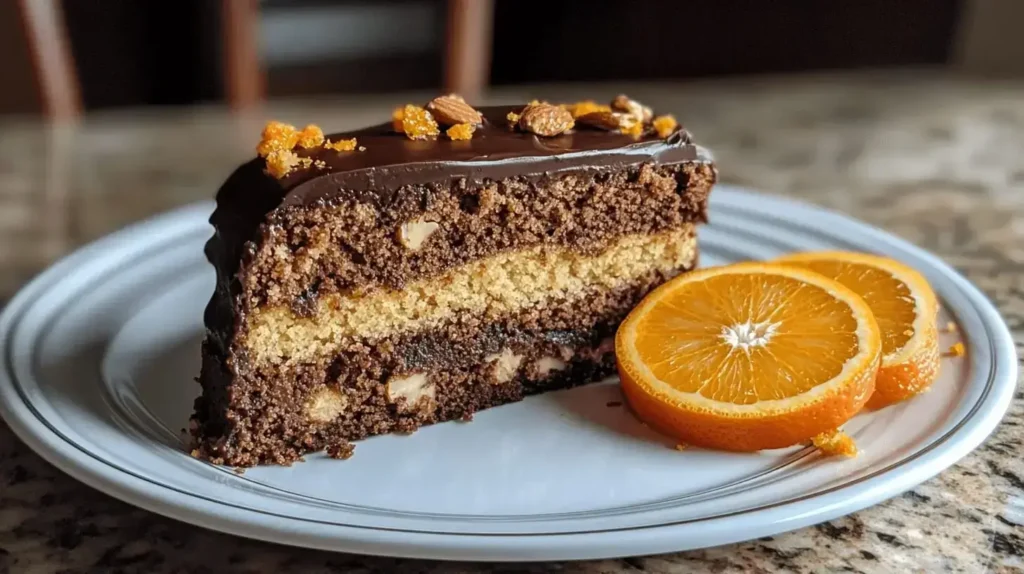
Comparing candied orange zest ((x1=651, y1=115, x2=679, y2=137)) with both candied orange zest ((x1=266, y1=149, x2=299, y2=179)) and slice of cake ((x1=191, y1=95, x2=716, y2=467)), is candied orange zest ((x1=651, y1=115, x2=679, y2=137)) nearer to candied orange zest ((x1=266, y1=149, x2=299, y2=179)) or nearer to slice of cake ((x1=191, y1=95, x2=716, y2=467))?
slice of cake ((x1=191, y1=95, x2=716, y2=467))

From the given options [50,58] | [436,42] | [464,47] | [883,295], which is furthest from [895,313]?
[50,58]

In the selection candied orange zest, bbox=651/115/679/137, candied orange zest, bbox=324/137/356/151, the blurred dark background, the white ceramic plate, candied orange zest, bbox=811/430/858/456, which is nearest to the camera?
the white ceramic plate

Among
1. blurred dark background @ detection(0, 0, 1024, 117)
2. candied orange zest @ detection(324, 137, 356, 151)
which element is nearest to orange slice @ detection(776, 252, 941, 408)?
candied orange zest @ detection(324, 137, 356, 151)

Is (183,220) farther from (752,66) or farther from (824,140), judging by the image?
(752,66)

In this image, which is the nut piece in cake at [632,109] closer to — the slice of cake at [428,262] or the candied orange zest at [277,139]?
the slice of cake at [428,262]

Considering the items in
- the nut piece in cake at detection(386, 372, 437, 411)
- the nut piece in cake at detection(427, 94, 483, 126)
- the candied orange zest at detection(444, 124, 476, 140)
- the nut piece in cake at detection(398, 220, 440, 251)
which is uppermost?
the nut piece in cake at detection(427, 94, 483, 126)

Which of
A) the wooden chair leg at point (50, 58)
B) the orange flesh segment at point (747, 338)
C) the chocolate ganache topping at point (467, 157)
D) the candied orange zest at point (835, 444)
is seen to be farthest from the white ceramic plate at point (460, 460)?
the wooden chair leg at point (50, 58)

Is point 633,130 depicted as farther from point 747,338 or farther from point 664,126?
point 747,338
